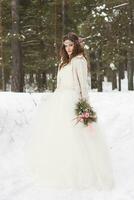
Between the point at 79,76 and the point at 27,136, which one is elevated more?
the point at 79,76

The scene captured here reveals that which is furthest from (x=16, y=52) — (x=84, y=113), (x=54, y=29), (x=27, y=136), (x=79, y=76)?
(x=84, y=113)

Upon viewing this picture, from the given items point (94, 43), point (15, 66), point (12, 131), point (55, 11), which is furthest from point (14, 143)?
point (55, 11)

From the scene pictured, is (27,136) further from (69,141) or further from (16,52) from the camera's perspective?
(16,52)

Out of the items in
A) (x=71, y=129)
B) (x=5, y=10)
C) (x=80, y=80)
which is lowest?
(x=71, y=129)

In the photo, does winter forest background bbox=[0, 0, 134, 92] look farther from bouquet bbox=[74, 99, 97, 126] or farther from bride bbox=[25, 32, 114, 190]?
bouquet bbox=[74, 99, 97, 126]

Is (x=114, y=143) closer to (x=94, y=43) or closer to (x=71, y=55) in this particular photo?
(x=71, y=55)

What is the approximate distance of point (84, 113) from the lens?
7.38 meters

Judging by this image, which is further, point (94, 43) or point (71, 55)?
point (94, 43)

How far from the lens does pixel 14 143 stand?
35.6 feet

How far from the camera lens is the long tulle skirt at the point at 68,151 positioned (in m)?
7.32

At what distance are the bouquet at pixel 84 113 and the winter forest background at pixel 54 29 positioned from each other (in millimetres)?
12682

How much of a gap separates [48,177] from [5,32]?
16930mm

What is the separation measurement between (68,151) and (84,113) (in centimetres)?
69

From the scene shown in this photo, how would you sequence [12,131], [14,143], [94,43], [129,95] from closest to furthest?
1. [14,143]
2. [12,131]
3. [129,95]
4. [94,43]
